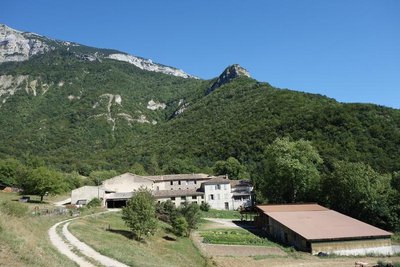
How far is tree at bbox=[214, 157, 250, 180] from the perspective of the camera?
344ft

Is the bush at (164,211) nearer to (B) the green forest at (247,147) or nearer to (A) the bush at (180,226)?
(A) the bush at (180,226)

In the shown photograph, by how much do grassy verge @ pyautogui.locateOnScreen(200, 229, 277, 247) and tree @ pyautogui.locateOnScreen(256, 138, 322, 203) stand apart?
62.1 ft

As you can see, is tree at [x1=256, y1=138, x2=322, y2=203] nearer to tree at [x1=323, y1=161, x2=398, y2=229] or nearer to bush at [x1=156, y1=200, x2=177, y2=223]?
tree at [x1=323, y1=161, x2=398, y2=229]

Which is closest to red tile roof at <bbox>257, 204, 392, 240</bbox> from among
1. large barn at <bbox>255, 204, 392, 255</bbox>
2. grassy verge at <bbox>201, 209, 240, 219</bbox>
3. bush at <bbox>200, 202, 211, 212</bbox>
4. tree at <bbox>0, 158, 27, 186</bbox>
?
large barn at <bbox>255, 204, 392, 255</bbox>

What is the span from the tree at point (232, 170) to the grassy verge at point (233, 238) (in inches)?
2162

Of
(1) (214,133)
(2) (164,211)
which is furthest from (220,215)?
(1) (214,133)

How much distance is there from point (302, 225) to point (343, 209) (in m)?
16.8

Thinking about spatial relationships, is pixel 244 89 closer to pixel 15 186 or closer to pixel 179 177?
Answer: pixel 179 177

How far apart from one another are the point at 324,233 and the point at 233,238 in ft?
34.7

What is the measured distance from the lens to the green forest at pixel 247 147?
200 feet

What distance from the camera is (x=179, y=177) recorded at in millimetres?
89062

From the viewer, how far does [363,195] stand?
5562 centimetres

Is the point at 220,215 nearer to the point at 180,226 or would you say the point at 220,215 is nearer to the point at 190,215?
the point at 190,215

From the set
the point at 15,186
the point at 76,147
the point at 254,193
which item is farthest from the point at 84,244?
the point at 76,147
